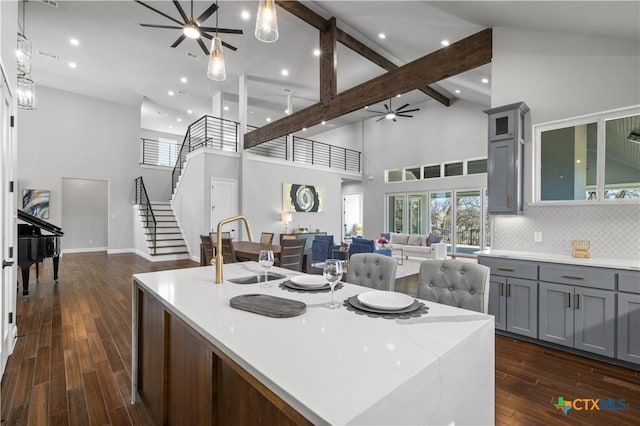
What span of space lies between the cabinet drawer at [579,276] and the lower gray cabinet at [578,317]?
0.05 metres

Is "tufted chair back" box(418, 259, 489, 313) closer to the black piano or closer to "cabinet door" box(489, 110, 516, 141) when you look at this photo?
"cabinet door" box(489, 110, 516, 141)

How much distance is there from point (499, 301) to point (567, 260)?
767 millimetres

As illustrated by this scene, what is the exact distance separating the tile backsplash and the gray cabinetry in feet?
1.71

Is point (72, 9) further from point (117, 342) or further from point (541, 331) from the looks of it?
point (541, 331)

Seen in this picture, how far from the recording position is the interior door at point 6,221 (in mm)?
2453

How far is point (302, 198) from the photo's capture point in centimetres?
1041

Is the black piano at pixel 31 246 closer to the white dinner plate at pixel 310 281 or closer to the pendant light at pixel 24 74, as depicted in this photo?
the pendant light at pixel 24 74


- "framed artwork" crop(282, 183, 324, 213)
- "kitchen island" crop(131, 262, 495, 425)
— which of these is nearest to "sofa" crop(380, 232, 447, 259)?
"framed artwork" crop(282, 183, 324, 213)

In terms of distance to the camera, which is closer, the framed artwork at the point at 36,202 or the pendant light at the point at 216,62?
the pendant light at the point at 216,62

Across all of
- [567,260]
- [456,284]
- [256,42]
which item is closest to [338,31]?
[256,42]

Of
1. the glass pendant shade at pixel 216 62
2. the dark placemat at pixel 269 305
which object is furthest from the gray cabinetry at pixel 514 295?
the glass pendant shade at pixel 216 62

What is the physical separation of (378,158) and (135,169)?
8653 mm

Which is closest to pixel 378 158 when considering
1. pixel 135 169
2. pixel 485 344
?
pixel 135 169

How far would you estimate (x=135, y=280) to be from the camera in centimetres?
212
